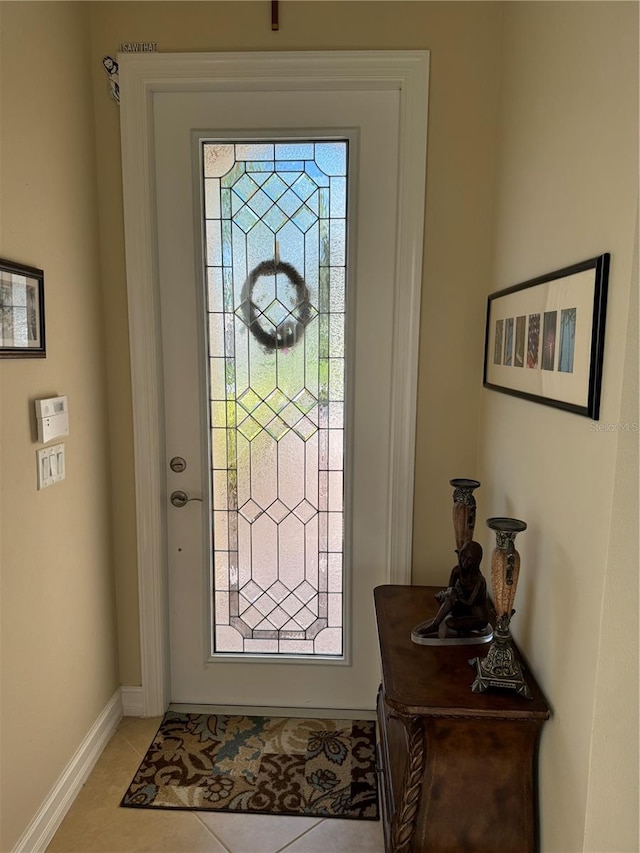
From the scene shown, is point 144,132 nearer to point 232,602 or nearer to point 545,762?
point 232,602

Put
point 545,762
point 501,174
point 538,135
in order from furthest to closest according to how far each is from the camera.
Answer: point 501,174 < point 538,135 < point 545,762

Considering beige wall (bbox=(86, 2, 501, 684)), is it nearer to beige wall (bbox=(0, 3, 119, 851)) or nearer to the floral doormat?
beige wall (bbox=(0, 3, 119, 851))

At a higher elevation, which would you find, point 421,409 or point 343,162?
point 343,162

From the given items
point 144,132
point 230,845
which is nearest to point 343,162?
point 144,132

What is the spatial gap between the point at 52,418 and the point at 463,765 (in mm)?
1388

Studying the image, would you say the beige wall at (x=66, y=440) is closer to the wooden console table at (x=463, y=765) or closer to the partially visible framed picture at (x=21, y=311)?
the partially visible framed picture at (x=21, y=311)

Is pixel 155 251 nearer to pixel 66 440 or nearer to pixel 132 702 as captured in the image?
pixel 66 440

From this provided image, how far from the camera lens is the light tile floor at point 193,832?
1.55m

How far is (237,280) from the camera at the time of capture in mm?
1885

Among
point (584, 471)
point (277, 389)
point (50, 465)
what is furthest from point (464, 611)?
point (50, 465)

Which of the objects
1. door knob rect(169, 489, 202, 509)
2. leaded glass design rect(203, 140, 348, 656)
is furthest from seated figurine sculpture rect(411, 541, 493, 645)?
door knob rect(169, 489, 202, 509)

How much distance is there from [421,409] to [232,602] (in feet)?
3.33

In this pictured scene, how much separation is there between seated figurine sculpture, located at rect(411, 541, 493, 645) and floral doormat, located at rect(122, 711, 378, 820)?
2.24 ft

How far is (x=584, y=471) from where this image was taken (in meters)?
1.06
